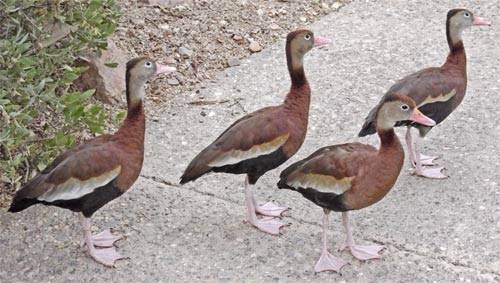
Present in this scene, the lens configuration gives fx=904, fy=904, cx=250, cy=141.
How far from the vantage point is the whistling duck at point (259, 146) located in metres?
5.18

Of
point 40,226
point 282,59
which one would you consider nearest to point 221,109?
point 282,59

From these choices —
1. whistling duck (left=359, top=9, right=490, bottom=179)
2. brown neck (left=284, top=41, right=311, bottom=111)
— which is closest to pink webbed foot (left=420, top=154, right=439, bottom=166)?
whistling duck (left=359, top=9, right=490, bottom=179)

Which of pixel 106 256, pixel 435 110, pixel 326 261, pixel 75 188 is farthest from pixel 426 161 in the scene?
pixel 75 188

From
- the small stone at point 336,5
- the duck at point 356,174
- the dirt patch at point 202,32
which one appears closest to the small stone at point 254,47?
the dirt patch at point 202,32

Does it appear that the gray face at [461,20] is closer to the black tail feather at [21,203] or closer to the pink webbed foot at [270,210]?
the pink webbed foot at [270,210]

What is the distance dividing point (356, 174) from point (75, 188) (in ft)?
4.96

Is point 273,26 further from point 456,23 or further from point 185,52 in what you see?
point 456,23

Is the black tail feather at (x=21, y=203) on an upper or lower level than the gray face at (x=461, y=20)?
lower

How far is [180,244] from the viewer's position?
16.9ft

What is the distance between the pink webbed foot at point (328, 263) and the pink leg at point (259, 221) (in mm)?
409

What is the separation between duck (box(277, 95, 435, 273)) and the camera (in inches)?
190

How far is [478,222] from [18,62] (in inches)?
111

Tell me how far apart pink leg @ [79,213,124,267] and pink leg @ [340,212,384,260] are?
1.27 meters

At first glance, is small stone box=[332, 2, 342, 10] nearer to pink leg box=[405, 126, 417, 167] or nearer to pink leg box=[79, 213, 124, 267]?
pink leg box=[405, 126, 417, 167]
